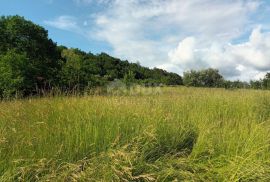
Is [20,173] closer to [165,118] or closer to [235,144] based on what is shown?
[165,118]

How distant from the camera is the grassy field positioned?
440cm

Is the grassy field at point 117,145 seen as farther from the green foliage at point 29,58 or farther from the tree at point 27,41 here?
the tree at point 27,41

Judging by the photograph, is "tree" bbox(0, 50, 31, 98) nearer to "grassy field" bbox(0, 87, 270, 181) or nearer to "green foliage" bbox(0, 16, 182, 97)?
"green foliage" bbox(0, 16, 182, 97)

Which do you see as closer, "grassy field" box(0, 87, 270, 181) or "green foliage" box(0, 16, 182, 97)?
"grassy field" box(0, 87, 270, 181)

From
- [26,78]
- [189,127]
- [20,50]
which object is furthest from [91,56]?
[189,127]

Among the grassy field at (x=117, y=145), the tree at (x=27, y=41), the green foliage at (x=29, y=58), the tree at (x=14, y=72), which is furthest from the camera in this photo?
the tree at (x=27, y=41)

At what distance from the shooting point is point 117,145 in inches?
201

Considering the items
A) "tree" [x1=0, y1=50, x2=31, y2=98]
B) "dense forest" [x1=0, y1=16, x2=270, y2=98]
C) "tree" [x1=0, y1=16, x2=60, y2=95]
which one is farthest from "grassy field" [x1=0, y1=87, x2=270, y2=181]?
"tree" [x1=0, y1=16, x2=60, y2=95]

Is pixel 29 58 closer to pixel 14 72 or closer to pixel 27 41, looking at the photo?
pixel 27 41

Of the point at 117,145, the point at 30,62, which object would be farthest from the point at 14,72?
the point at 117,145

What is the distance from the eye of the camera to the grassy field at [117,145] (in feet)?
14.4

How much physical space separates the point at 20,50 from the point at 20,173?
81.0ft

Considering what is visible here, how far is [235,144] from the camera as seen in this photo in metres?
5.98

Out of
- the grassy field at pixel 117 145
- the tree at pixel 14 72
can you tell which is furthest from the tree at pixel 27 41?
the grassy field at pixel 117 145
